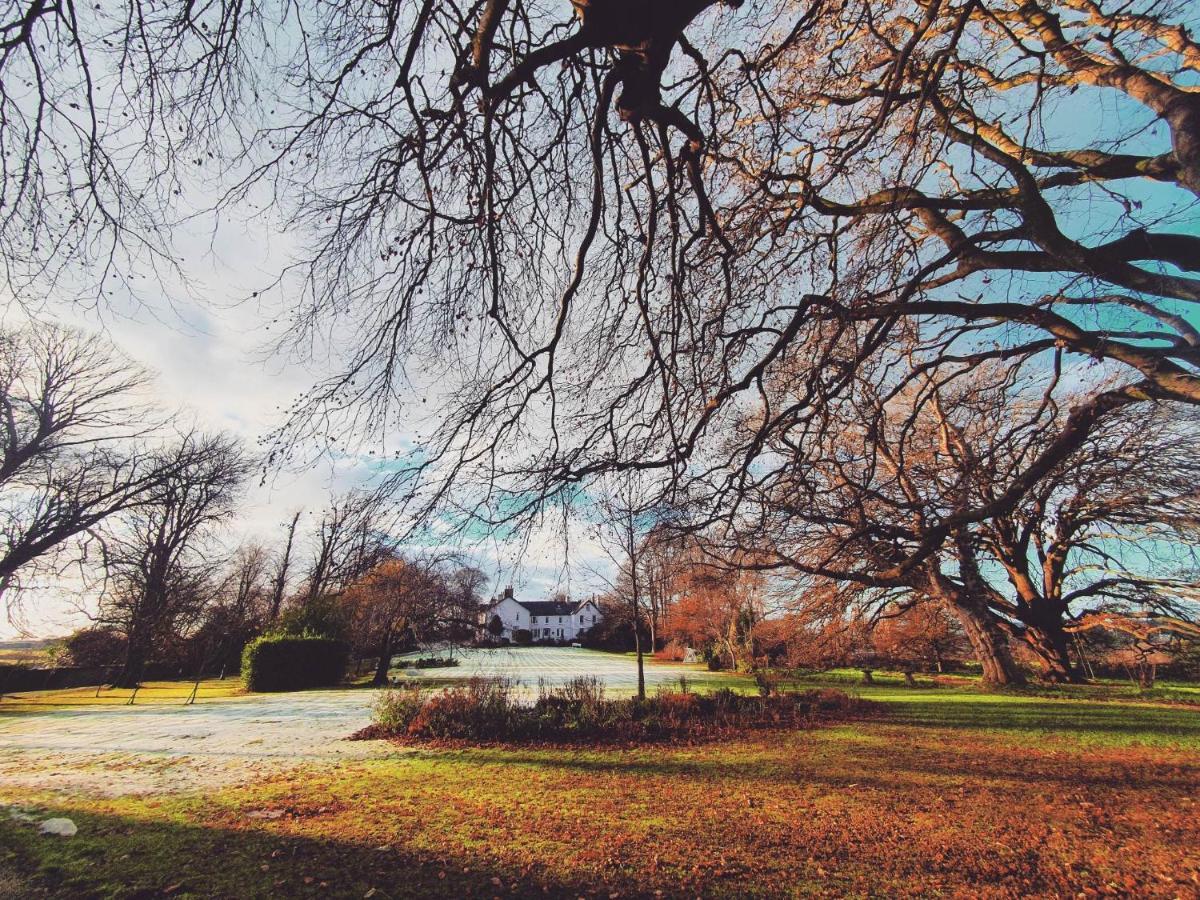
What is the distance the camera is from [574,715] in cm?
1081

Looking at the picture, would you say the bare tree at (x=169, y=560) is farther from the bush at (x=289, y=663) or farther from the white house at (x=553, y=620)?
the white house at (x=553, y=620)

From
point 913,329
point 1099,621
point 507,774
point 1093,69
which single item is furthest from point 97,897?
point 1099,621

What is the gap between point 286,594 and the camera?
34.5 metres

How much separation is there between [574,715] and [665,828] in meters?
6.20

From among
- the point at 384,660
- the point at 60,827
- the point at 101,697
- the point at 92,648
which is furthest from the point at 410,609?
the point at 92,648

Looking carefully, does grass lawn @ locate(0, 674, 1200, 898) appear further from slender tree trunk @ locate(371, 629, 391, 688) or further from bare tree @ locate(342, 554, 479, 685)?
slender tree trunk @ locate(371, 629, 391, 688)

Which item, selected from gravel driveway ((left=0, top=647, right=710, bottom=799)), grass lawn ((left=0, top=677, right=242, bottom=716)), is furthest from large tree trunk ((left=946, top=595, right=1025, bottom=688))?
grass lawn ((left=0, top=677, right=242, bottom=716))

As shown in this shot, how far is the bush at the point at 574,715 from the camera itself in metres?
Result: 10.2

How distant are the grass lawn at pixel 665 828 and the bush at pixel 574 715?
1.91 meters

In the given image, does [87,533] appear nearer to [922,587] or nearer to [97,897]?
[97,897]

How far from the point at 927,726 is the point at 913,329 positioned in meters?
9.12

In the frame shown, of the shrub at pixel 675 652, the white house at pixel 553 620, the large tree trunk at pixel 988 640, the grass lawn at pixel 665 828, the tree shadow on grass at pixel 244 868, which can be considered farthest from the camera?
the white house at pixel 553 620

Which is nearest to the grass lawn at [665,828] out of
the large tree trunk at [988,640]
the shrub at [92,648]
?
the large tree trunk at [988,640]

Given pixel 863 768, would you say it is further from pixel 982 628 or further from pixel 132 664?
pixel 132 664
